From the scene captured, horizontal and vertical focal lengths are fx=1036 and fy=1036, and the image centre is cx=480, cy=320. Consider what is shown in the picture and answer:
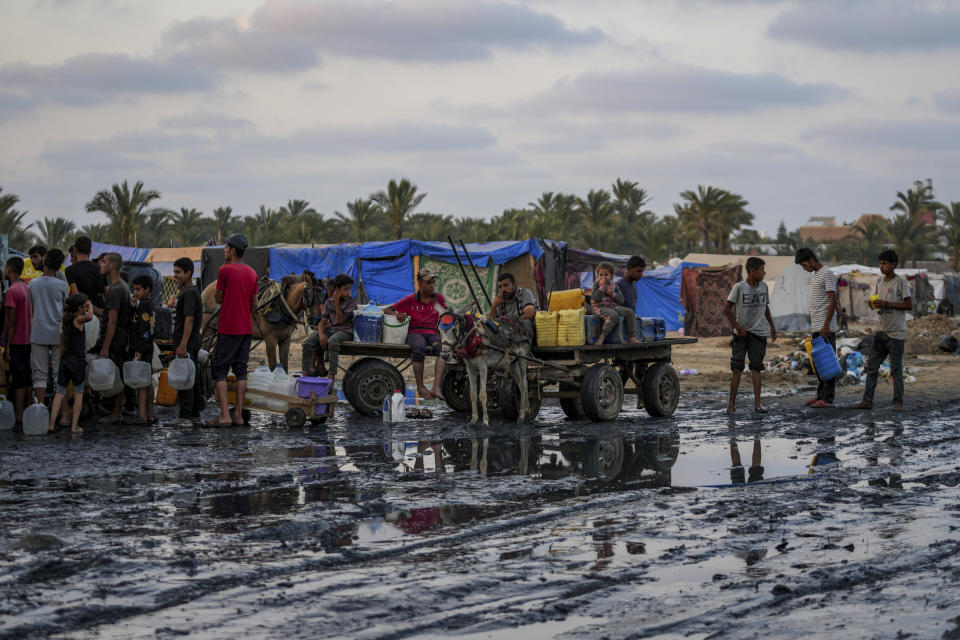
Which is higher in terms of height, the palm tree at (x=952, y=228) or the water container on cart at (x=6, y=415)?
the palm tree at (x=952, y=228)

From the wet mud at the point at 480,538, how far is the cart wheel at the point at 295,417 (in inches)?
49.9

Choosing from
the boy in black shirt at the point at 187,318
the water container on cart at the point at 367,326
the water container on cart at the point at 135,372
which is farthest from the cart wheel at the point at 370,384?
the water container on cart at the point at 135,372

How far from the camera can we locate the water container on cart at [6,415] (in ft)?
37.7

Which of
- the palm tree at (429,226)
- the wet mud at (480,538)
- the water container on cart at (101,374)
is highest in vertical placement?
the palm tree at (429,226)

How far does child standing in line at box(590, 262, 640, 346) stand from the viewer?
12.6m

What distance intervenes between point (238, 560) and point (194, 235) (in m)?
57.6

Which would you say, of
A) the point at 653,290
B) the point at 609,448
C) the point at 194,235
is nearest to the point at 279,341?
the point at 609,448

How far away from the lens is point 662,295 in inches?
1318

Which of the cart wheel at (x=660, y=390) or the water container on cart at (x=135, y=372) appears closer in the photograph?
the water container on cart at (x=135, y=372)

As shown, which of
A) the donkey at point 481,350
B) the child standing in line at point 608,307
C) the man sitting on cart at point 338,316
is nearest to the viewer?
the donkey at point 481,350

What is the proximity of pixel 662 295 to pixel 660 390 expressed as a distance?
806 inches

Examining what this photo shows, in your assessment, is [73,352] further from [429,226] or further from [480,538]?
[429,226]

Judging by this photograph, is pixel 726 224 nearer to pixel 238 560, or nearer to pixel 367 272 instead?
pixel 367 272

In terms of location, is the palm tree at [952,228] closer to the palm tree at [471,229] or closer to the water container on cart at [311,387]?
the palm tree at [471,229]
